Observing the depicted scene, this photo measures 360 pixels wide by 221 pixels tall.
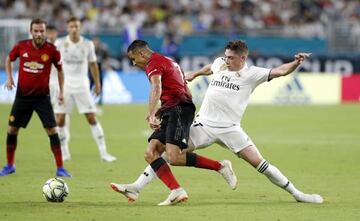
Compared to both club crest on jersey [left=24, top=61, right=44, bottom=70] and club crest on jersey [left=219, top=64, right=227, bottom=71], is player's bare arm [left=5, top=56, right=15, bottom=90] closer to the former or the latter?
club crest on jersey [left=24, top=61, right=44, bottom=70]

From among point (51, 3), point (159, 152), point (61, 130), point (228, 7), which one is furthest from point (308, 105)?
point (159, 152)

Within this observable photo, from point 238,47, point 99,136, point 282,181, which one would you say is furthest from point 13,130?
point 282,181

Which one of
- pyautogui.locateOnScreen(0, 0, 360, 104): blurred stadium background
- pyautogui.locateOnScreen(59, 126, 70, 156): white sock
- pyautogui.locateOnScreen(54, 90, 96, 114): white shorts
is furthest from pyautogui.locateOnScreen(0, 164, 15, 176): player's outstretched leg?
pyautogui.locateOnScreen(0, 0, 360, 104): blurred stadium background

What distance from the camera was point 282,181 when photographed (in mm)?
10953

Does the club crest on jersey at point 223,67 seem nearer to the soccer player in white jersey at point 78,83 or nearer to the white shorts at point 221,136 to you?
the white shorts at point 221,136

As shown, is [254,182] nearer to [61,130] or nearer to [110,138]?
[61,130]

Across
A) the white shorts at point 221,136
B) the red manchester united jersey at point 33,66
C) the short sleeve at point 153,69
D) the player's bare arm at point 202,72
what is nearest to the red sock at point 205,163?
the white shorts at point 221,136

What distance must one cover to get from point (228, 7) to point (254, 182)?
957 inches

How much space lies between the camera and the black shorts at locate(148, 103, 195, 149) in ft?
35.5

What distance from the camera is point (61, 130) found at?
52.7 feet

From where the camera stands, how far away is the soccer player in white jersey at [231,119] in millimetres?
10938

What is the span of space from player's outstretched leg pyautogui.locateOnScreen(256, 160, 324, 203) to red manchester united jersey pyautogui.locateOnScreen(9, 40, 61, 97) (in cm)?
409

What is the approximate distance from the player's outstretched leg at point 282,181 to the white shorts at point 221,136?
362 millimetres

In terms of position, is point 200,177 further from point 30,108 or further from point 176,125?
point 176,125
